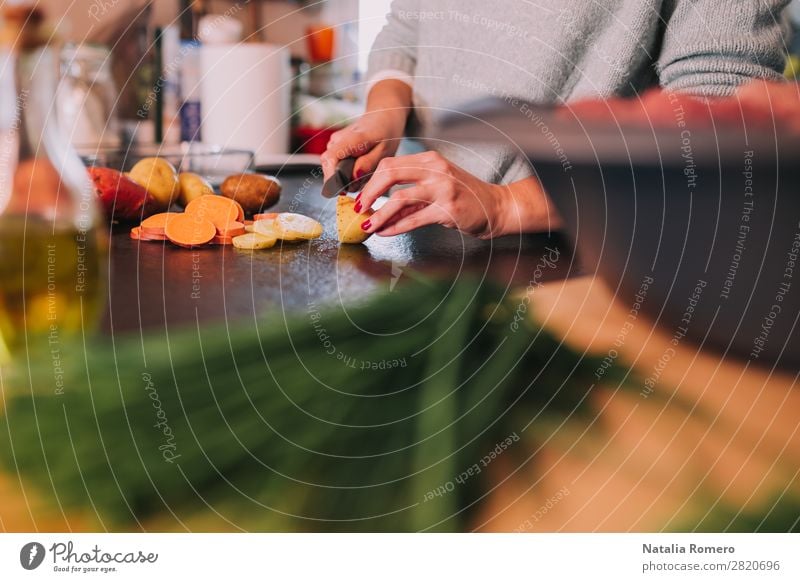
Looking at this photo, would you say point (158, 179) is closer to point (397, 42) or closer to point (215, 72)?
point (215, 72)

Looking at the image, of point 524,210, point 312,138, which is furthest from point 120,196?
point 524,210

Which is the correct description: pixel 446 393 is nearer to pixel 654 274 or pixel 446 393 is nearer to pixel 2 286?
pixel 654 274

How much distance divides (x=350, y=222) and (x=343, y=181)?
4 centimetres

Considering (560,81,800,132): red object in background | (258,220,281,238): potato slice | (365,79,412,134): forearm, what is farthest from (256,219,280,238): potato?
(560,81,800,132): red object in background

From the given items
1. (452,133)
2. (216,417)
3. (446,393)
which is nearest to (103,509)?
(216,417)

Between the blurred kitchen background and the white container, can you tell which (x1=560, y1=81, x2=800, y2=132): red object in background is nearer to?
the blurred kitchen background

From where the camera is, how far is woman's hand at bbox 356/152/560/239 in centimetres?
48

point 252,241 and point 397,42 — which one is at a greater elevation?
point 397,42

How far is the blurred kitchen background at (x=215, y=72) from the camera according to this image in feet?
1.53

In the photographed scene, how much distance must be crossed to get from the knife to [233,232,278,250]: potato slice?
0.18 feet

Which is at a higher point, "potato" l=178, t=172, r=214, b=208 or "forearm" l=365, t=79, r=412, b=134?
"forearm" l=365, t=79, r=412, b=134

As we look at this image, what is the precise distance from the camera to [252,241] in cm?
47

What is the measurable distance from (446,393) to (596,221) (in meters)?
0.15

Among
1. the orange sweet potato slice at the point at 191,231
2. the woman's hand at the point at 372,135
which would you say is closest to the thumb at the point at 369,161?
the woman's hand at the point at 372,135
